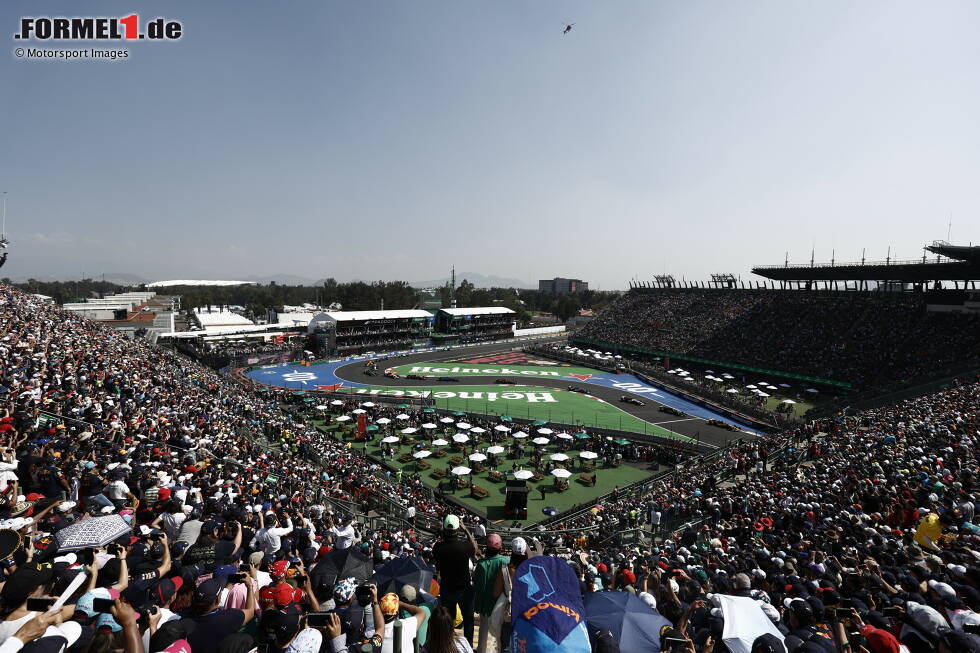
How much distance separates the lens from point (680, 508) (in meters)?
17.7

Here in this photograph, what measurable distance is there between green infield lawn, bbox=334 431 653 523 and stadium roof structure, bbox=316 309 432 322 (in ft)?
134

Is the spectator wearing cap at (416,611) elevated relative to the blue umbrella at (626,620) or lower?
elevated

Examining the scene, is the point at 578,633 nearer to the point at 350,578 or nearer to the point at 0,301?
the point at 350,578

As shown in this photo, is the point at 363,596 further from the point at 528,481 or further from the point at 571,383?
the point at 571,383

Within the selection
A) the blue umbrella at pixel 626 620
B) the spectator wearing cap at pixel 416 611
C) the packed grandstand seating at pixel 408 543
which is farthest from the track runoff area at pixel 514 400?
the spectator wearing cap at pixel 416 611

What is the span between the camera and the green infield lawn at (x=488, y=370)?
5459cm

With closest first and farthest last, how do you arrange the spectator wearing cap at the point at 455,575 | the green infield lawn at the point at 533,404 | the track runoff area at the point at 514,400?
1. the spectator wearing cap at the point at 455,575
2. the track runoff area at the point at 514,400
3. the green infield lawn at the point at 533,404

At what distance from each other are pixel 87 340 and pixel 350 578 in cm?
2972

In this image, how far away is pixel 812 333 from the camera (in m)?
51.1

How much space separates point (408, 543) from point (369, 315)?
2389 inches

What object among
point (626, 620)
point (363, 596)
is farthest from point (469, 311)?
point (626, 620)

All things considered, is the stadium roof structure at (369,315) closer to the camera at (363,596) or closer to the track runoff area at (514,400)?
the track runoff area at (514,400)

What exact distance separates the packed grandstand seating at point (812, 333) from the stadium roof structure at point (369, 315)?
29315mm

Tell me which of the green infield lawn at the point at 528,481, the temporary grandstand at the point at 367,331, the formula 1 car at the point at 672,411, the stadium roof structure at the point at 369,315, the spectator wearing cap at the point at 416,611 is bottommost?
the green infield lawn at the point at 528,481
